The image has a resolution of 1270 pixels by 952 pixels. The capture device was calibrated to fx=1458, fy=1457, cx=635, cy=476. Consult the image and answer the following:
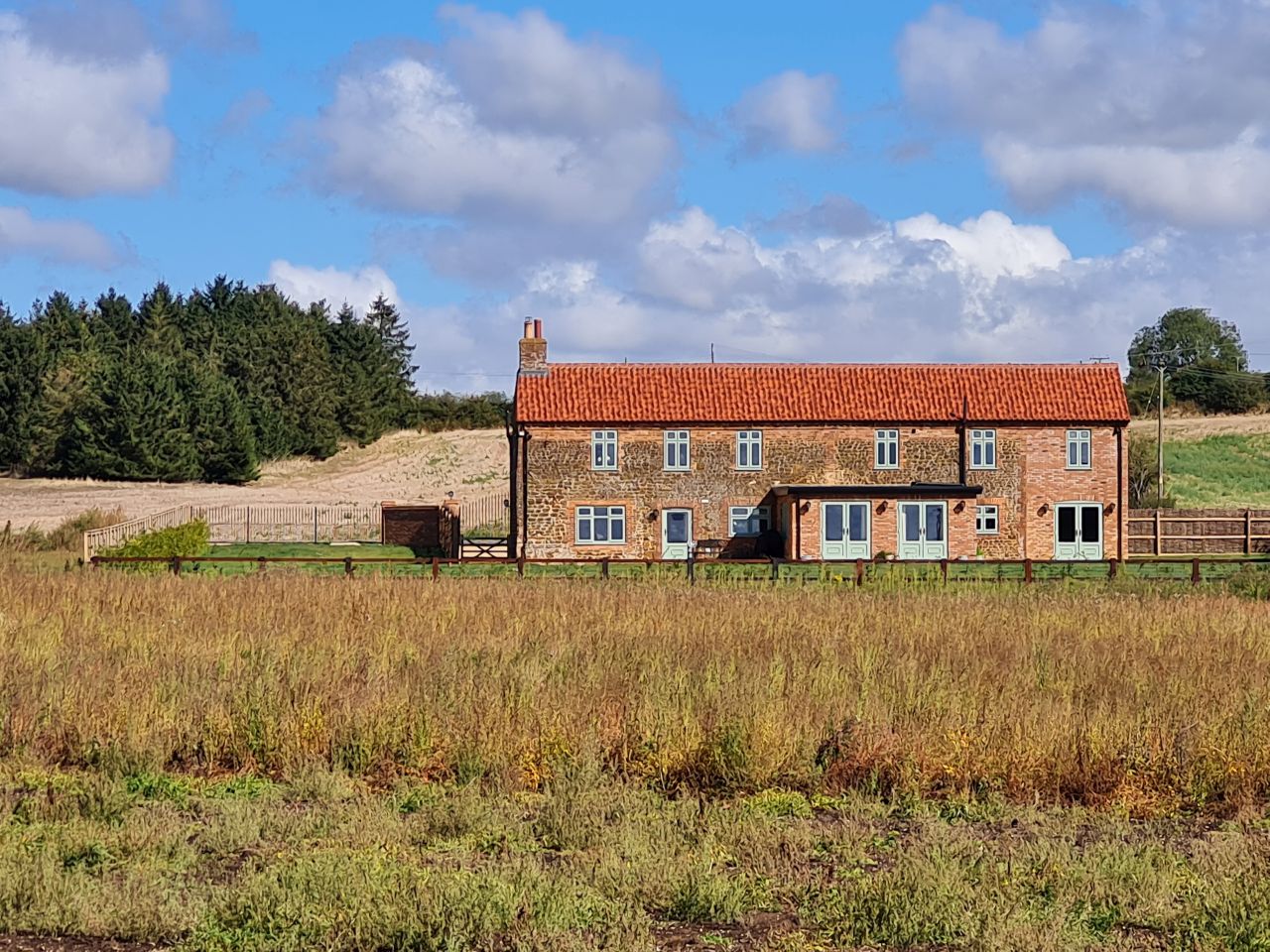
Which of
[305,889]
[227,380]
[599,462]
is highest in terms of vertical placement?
[227,380]

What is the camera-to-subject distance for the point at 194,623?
16969mm

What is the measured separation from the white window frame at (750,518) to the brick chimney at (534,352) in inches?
278

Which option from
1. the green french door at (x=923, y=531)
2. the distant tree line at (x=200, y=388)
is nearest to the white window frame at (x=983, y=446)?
the green french door at (x=923, y=531)

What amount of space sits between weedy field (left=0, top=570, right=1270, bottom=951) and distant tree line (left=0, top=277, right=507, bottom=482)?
202ft

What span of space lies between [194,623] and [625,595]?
586 cm

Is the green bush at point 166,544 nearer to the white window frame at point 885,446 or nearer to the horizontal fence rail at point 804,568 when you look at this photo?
the horizontal fence rail at point 804,568

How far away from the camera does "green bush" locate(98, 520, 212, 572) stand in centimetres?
3612

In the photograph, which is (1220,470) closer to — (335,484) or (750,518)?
(750,518)

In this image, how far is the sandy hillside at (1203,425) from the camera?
8906 centimetres

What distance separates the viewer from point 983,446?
4281 centimetres

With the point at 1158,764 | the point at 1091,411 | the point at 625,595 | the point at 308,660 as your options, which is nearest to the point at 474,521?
the point at 1091,411

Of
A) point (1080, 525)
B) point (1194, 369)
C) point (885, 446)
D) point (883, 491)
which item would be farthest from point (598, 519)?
point (1194, 369)

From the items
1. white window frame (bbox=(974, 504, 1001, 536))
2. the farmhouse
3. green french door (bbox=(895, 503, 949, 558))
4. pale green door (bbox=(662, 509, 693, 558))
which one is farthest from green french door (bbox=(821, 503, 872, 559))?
pale green door (bbox=(662, 509, 693, 558))

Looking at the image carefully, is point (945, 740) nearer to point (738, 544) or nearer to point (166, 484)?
point (738, 544)
